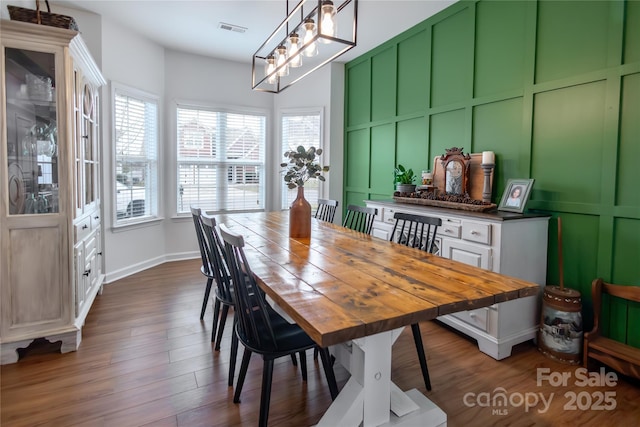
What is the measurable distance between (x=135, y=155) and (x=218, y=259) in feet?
10.2

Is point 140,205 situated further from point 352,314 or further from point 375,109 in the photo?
point 352,314

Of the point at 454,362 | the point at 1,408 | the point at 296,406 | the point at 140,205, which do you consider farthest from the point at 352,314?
the point at 140,205

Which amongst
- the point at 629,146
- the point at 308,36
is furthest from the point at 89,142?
the point at 629,146

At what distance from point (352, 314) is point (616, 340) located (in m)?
2.36

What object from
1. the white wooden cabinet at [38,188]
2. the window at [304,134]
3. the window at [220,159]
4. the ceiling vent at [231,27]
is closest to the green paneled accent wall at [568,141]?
the window at [304,134]

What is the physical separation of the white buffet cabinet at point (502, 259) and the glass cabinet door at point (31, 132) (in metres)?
3.07

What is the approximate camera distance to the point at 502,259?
247 centimetres

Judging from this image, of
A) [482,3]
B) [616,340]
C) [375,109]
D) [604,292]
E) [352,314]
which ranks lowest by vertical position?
[616,340]

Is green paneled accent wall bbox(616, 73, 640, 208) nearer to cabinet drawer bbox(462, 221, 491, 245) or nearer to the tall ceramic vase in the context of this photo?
cabinet drawer bbox(462, 221, 491, 245)

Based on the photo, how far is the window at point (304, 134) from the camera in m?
5.40

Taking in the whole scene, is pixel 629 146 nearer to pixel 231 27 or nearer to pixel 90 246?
pixel 231 27

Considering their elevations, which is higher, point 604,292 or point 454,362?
point 604,292

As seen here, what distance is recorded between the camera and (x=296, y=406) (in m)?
1.95

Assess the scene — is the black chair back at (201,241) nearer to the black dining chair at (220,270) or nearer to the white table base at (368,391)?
the black dining chair at (220,270)
